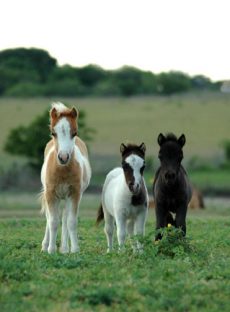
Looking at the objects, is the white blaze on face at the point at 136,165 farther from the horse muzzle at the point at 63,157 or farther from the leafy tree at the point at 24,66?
the leafy tree at the point at 24,66

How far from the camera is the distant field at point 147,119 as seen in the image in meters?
59.2

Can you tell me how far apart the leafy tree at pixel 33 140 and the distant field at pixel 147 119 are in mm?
1147

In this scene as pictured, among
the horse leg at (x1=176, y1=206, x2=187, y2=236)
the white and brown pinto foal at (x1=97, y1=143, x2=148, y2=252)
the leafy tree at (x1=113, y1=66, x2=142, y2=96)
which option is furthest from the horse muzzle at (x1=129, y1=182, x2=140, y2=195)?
the leafy tree at (x1=113, y1=66, x2=142, y2=96)

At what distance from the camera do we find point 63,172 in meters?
14.0

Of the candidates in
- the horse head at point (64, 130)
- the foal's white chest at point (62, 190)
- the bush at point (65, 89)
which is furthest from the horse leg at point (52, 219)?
the bush at point (65, 89)

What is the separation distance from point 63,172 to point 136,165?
112cm

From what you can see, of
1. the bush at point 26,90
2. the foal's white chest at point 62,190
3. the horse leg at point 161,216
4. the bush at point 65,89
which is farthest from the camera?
the bush at point 65,89

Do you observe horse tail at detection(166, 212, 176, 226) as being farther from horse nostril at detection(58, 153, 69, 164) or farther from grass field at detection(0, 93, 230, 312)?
horse nostril at detection(58, 153, 69, 164)

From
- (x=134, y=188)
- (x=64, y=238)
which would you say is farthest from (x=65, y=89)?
(x=134, y=188)

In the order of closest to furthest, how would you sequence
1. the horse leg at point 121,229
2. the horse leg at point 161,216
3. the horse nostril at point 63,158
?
1. the horse nostril at point 63,158
2. the horse leg at point 121,229
3. the horse leg at point 161,216

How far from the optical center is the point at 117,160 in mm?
52781

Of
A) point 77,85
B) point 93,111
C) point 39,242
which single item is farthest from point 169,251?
point 77,85

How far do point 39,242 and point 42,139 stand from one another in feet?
116

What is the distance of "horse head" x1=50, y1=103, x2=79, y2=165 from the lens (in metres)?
13.5
